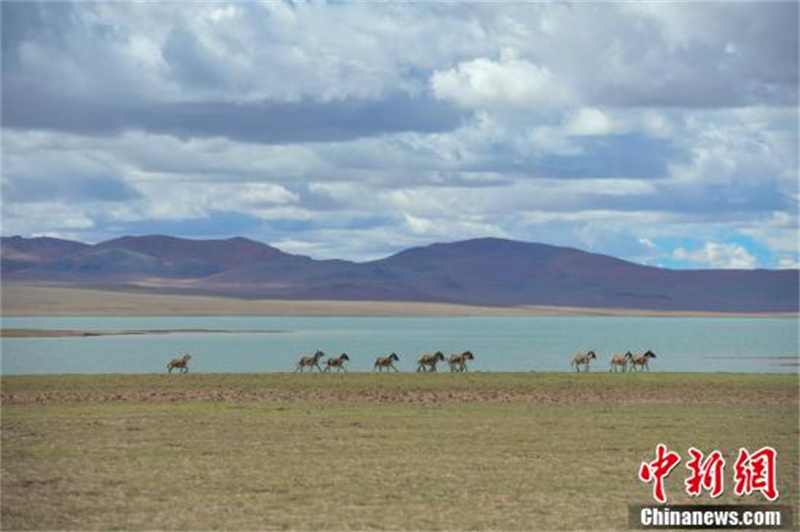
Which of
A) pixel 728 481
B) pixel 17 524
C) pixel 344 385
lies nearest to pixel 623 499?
pixel 728 481

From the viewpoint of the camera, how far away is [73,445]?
2309 centimetres

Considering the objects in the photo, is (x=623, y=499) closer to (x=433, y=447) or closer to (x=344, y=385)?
(x=433, y=447)

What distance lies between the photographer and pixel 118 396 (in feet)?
114

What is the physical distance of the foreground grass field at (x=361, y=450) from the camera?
1683 centimetres

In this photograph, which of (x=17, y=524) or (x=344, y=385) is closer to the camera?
(x=17, y=524)

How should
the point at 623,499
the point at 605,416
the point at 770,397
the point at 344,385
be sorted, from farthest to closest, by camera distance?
the point at 344,385 < the point at 770,397 < the point at 605,416 < the point at 623,499

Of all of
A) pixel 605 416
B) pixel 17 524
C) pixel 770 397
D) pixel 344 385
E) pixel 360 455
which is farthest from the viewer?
pixel 344 385

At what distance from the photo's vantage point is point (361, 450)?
22.7m

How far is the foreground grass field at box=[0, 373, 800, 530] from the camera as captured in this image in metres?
16.8

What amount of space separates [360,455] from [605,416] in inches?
353

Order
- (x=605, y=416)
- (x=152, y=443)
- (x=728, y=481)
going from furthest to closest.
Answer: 1. (x=605, y=416)
2. (x=152, y=443)
3. (x=728, y=481)

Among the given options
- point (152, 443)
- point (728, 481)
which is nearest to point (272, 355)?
point (152, 443)

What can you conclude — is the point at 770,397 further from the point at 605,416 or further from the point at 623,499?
the point at 623,499

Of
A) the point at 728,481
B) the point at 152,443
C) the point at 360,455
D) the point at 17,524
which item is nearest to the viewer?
the point at 17,524
